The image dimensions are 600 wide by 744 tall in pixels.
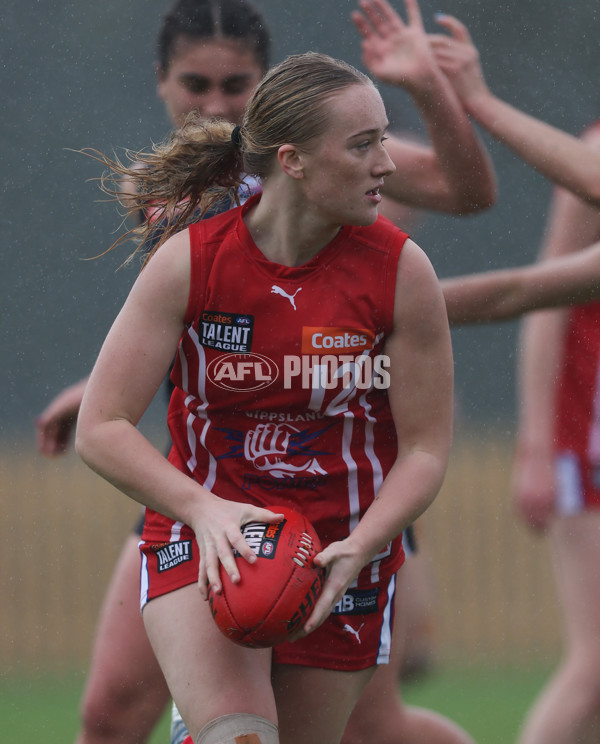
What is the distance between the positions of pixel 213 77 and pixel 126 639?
157 cm

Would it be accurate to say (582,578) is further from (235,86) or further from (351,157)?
(235,86)

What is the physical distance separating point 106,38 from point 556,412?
2.09 metres

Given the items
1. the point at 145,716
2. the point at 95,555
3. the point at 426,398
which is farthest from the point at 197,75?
the point at 95,555

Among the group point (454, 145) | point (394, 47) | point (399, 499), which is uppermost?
point (394, 47)

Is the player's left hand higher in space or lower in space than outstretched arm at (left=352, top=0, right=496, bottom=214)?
lower

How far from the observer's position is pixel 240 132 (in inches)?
99.3

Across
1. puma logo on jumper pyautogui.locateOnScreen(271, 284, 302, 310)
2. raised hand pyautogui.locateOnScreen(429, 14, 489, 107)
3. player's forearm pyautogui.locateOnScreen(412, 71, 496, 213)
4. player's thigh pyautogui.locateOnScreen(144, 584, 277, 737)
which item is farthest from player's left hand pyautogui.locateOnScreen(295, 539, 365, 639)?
raised hand pyautogui.locateOnScreen(429, 14, 489, 107)

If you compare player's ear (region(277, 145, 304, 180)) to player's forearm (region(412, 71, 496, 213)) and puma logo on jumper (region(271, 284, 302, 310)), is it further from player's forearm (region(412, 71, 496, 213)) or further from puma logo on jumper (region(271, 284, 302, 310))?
player's forearm (region(412, 71, 496, 213))

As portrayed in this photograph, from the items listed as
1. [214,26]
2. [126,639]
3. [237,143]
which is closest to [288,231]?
[237,143]

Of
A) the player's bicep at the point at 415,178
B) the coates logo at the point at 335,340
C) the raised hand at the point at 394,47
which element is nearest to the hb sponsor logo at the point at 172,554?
the coates logo at the point at 335,340

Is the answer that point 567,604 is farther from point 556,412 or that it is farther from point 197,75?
point 197,75

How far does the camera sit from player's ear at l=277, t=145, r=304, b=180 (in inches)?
93.4

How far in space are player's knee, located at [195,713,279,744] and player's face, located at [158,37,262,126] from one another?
1.69 metres

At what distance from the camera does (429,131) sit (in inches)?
128
